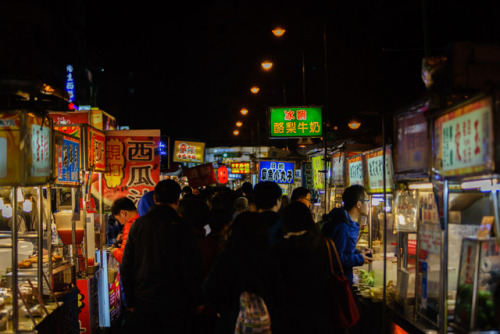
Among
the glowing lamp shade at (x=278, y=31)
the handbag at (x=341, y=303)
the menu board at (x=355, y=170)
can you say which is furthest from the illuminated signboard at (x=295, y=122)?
the handbag at (x=341, y=303)

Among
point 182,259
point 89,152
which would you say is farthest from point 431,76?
point 89,152

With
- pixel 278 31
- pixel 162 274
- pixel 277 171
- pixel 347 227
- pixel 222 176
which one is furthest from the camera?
pixel 222 176

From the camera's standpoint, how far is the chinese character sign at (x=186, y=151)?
2608 centimetres

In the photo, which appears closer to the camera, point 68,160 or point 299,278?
point 299,278

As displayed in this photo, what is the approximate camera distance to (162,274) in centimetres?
455

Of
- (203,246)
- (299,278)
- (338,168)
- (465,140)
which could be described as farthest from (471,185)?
(338,168)

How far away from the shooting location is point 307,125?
1366cm

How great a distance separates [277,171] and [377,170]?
10.1 meters

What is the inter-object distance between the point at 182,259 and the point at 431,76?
3.07 metres

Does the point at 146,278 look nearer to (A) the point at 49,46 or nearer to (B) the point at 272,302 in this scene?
(B) the point at 272,302

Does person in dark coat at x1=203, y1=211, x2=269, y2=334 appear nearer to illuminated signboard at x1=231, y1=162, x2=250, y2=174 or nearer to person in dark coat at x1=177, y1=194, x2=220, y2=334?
person in dark coat at x1=177, y1=194, x2=220, y2=334

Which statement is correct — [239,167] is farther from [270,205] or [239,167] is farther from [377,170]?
[270,205]

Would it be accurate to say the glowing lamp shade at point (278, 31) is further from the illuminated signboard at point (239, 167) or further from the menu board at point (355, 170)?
the illuminated signboard at point (239, 167)

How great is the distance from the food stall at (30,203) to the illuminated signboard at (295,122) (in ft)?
27.8
